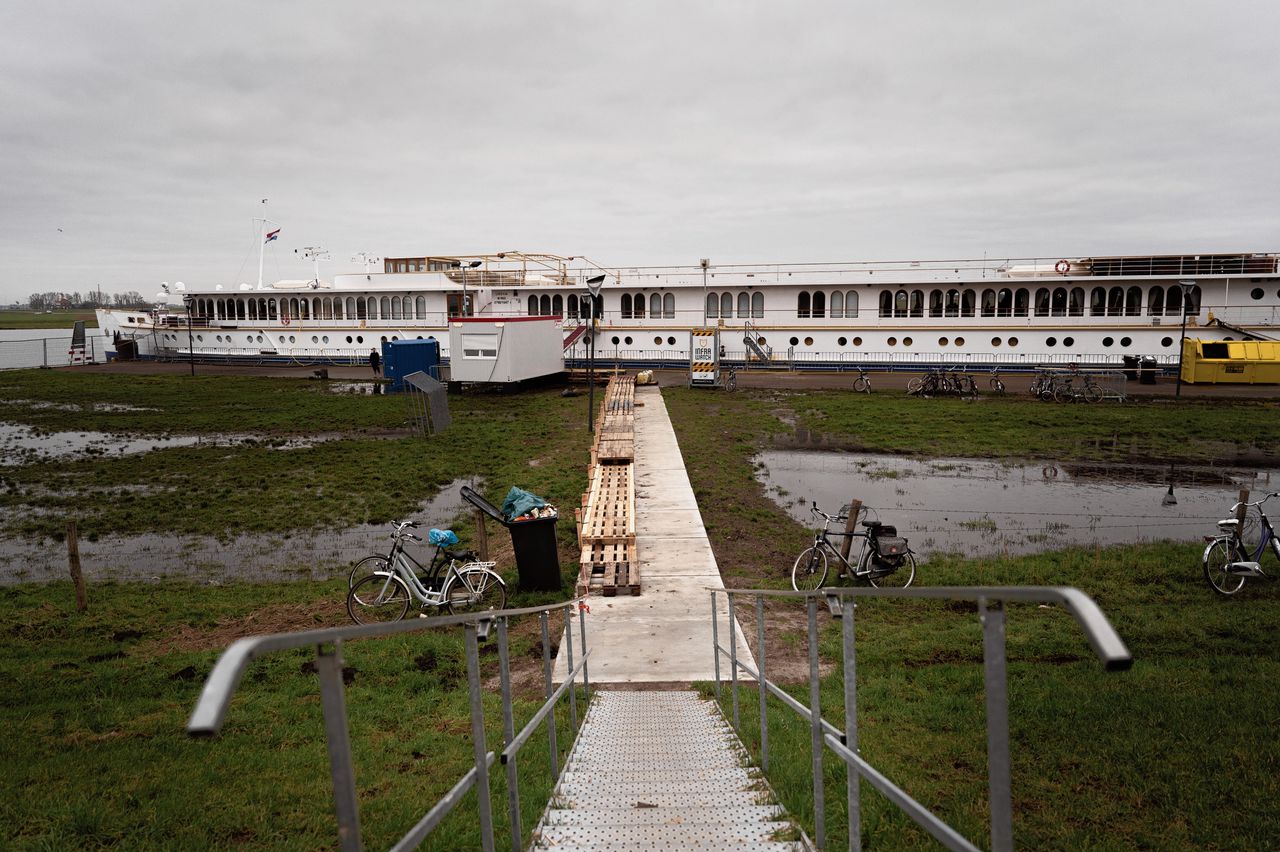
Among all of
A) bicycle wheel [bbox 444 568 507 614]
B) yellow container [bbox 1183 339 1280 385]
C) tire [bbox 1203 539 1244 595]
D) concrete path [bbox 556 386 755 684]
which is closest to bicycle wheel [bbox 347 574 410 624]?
bicycle wheel [bbox 444 568 507 614]

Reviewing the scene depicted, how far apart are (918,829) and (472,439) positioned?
20.4m

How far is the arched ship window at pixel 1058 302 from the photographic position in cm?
4119

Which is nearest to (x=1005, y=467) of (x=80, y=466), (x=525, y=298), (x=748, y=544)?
(x=748, y=544)

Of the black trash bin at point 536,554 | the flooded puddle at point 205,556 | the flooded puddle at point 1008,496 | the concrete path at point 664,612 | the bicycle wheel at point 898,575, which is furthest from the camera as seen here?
the flooded puddle at point 1008,496

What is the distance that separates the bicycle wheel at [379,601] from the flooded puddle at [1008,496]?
7345 mm

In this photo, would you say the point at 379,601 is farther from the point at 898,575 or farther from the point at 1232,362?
the point at 1232,362

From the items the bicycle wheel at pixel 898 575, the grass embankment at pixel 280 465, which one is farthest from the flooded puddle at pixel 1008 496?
the grass embankment at pixel 280 465

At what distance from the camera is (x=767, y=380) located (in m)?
40.0

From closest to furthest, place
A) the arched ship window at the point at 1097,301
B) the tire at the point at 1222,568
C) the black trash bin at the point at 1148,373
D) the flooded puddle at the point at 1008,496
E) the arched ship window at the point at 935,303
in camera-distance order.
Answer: the tire at the point at 1222,568 < the flooded puddle at the point at 1008,496 < the black trash bin at the point at 1148,373 < the arched ship window at the point at 1097,301 < the arched ship window at the point at 935,303

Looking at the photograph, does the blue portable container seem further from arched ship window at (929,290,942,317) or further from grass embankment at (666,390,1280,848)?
arched ship window at (929,290,942,317)

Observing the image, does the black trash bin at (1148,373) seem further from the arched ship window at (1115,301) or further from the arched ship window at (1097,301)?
the arched ship window at (1097,301)

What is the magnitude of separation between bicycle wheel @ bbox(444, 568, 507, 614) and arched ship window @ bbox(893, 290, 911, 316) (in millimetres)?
36809

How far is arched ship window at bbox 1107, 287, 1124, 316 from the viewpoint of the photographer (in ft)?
132

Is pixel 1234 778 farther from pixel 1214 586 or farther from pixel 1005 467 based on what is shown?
pixel 1005 467
